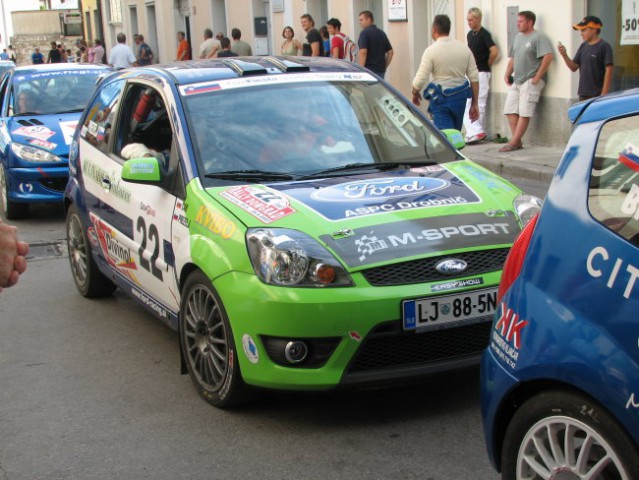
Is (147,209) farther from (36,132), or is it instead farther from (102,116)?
(36,132)

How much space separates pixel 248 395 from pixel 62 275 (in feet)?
13.0

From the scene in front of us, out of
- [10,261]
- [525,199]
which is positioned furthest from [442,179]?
[10,261]

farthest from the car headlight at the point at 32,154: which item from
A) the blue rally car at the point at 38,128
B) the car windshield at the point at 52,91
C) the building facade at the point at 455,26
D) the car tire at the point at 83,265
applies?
the building facade at the point at 455,26

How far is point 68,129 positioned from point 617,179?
28.9 feet

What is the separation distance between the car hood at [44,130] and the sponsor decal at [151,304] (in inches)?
197

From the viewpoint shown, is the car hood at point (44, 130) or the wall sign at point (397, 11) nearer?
the car hood at point (44, 130)

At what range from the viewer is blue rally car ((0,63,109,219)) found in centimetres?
1074

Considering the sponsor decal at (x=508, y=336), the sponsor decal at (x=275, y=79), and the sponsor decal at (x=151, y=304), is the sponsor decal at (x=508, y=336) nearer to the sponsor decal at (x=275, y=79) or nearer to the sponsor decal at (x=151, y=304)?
the sponsor decal at (x=151, y=304)

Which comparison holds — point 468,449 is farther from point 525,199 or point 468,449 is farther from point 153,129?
point 153,129

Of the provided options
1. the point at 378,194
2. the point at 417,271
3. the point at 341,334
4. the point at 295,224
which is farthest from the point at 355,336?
the point at 378,194

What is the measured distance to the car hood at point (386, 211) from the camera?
4598mm

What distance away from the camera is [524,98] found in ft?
44.8

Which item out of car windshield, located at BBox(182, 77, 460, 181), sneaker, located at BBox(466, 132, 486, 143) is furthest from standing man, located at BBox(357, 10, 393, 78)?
car windshield, located at BBox(182, 77, 460, 181)

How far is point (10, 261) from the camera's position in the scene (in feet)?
10.8
